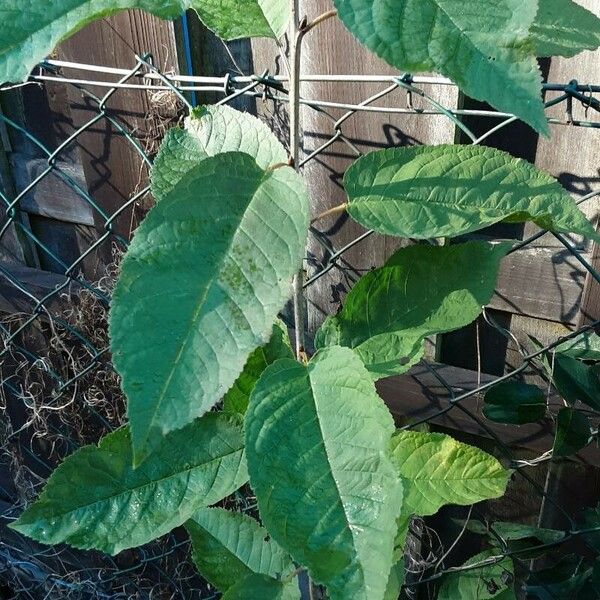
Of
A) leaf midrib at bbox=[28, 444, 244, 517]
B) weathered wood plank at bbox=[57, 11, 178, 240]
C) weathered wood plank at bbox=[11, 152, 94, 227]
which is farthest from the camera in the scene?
weathered wood plank at bbox=[11, 152, 94, 227]

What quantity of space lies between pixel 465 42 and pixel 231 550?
2.75 feet

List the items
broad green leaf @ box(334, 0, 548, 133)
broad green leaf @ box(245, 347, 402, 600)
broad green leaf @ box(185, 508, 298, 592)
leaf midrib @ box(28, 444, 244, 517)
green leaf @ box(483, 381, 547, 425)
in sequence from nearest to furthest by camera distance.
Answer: broad green leaf @ box(334, 0, 548, 133), broad green leaf @ box(245, 347, 402, 600), leaf midrib @ box(28, 444, 244, 517), broad green leaf @ box(185, 508, 298, 592), green leaf @ box(483, 381, 547, 425)

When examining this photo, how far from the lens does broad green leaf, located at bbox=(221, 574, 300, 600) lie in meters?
0.86

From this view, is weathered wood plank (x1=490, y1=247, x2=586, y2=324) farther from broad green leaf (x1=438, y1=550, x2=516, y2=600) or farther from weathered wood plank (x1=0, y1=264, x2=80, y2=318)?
weathered wood plank (x1=0, y1=264, x2=80, y2=318)

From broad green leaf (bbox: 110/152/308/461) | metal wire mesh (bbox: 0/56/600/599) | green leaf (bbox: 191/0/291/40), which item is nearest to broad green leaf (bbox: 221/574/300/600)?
broad green leaf (bbox: 110/152/308/461)

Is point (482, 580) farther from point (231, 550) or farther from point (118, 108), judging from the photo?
point (118, 108)

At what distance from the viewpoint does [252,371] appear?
0.84 meters

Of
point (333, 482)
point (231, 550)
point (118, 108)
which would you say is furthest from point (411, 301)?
point (118, 108)

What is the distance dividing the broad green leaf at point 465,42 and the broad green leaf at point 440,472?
534 millimetres

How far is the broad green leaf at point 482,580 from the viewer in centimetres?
135

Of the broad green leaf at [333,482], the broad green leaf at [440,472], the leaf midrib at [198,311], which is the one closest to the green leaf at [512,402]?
the broad green leaf at [440,472]

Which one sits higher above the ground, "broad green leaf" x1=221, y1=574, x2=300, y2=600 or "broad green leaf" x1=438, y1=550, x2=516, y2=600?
"broad green leaf" x1=221, y1=574, x2=300, y2=600

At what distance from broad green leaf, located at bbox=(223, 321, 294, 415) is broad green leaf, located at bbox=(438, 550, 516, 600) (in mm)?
777

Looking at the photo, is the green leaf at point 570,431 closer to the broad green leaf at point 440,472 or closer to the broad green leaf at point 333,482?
the broad green leaf at point 440,472
